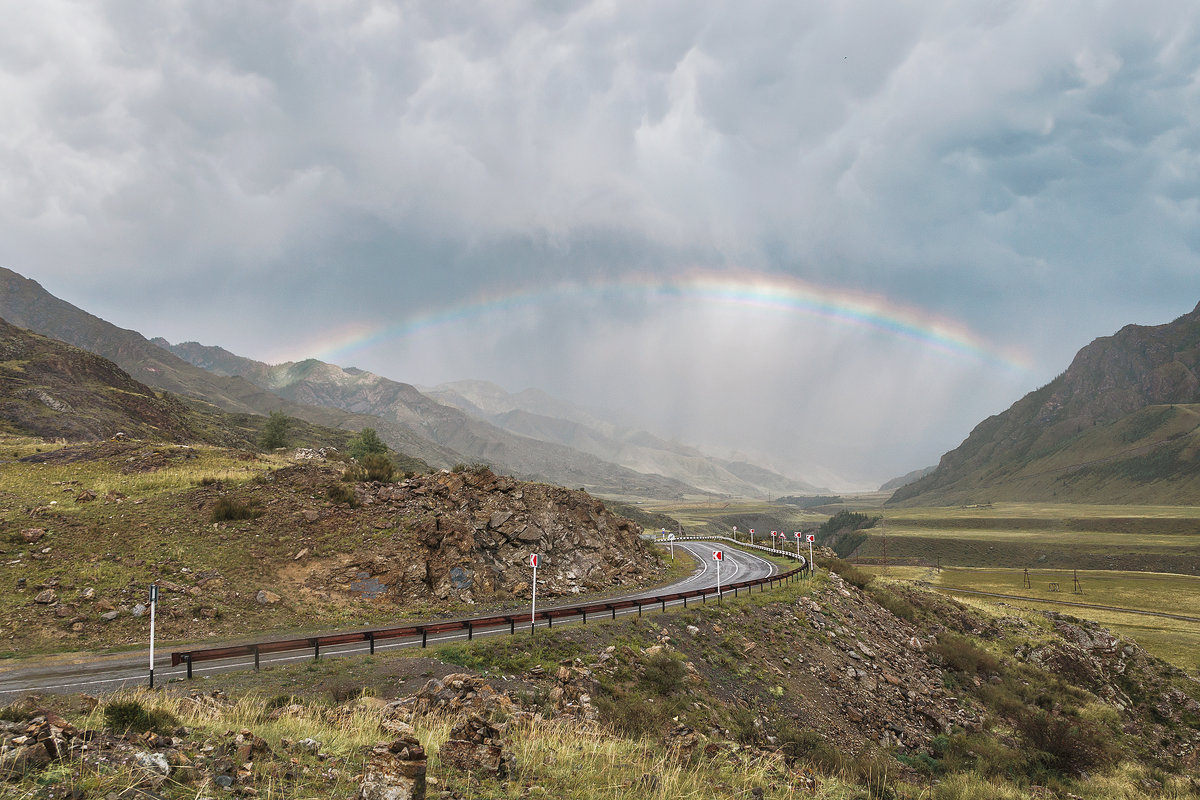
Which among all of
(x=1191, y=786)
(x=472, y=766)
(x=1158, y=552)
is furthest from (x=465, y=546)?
(x=1158, y=552)

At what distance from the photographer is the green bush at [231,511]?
33.1 m

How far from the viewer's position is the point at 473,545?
122 ft

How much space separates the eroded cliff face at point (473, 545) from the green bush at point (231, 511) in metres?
3.92

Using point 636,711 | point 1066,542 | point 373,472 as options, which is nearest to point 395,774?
point 636,711

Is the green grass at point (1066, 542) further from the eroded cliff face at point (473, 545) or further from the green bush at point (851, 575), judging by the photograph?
the eroded cliff face at point (473, 545)

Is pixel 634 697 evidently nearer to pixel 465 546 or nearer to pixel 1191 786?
pixel 465 546

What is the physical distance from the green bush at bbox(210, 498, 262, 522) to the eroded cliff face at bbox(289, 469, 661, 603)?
3.92 m

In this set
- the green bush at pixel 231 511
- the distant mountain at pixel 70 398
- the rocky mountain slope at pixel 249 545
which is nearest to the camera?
the rocky mountain slope at pixel 249 545

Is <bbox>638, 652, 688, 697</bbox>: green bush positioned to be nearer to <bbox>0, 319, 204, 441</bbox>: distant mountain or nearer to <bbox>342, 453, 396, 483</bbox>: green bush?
<bbox>342, 453, 396, 483</bbox>: green bush

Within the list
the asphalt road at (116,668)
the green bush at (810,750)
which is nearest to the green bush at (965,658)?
the green bush at (810,750)

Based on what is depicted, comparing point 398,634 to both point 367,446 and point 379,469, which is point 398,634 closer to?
point 379,469

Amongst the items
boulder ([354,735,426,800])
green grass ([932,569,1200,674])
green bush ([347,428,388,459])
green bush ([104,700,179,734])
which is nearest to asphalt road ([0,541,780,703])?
green bush ([104,700,179,734])

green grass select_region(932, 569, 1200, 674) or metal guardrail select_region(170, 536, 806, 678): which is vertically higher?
metal guardrail select_region(170, 536, 806, 678)

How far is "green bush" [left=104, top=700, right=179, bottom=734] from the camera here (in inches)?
376
